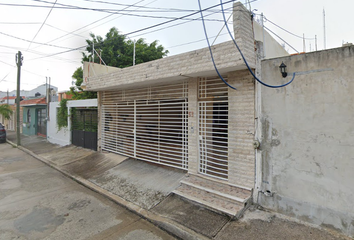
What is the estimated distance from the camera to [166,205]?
4.34 m

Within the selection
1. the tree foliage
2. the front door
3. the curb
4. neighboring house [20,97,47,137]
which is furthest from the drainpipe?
the front door

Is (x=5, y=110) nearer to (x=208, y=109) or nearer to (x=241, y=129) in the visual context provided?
(x=208, y=109)

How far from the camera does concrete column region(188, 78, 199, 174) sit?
5266 millimetres

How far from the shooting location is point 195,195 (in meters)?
4.39

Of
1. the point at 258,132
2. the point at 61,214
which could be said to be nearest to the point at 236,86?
the point at 258,132

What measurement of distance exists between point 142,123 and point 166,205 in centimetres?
381

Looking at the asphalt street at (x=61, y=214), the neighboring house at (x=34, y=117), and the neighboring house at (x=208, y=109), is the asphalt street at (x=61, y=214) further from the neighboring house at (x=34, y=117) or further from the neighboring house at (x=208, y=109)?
the neighboring house at (x=34, y=117)

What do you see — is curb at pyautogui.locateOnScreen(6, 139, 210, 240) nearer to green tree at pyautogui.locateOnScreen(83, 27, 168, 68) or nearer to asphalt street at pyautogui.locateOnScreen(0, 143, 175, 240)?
asphalt street at pyautogui.locateOnScreen(0, 143, 175, 240)

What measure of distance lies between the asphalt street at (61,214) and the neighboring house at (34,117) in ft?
33.7

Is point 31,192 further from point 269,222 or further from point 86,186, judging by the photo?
point 269,222

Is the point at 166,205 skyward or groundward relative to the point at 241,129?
groundward

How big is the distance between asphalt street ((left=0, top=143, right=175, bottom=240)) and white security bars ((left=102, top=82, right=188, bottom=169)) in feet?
7.13

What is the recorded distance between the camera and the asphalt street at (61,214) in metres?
3.55

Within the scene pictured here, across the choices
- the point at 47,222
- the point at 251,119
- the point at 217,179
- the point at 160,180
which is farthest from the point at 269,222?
the point at 47,222
